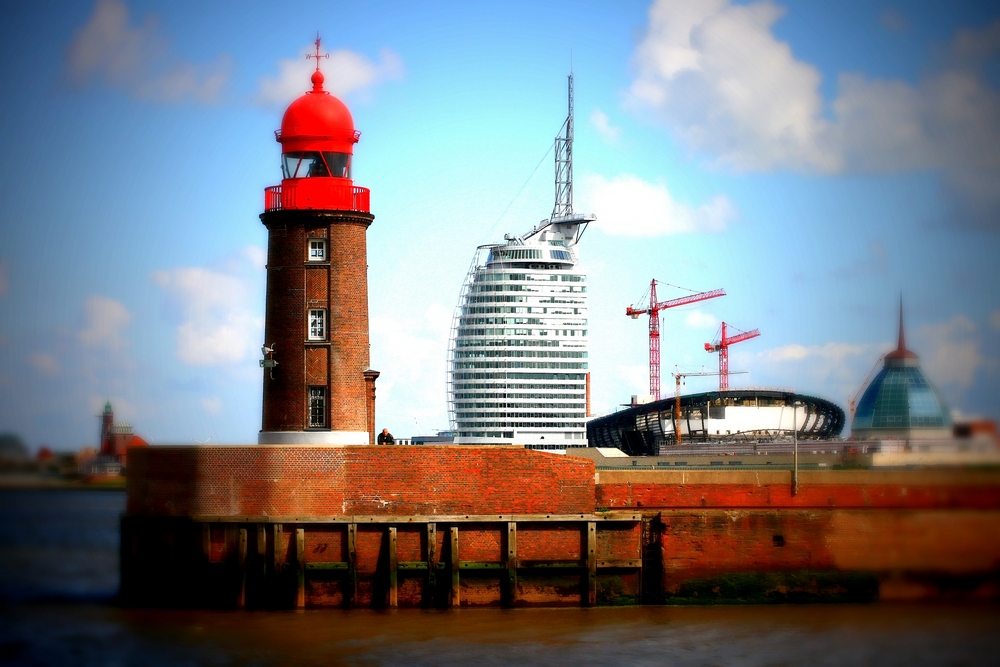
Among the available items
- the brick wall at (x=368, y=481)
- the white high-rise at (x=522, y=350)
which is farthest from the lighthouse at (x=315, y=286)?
the white high-rise at (x=522, y=350)

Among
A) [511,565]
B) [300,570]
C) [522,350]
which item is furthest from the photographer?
[522,350]

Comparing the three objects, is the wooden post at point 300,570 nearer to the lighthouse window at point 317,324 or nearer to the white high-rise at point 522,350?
the lighthouse window at point 317,324

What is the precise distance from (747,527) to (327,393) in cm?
1242

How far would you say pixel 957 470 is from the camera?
25.3 metres

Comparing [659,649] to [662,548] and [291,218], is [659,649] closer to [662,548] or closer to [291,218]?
[662,548]

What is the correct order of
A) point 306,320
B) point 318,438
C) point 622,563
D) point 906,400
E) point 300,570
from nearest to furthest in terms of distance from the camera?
point 300,570 → point 622,563 → point 318,438 → point 306,320 → point 906,400

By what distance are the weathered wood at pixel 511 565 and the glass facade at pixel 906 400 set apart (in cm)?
1078

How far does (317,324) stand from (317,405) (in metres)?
2.37

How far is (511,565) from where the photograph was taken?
32.1 metres

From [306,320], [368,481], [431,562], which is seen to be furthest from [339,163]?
[431,562]

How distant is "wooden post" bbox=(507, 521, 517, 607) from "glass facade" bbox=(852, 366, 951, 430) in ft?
35.4

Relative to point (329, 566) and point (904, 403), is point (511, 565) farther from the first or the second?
point (904, 403)

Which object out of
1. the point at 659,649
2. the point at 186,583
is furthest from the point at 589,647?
the point at 186,583

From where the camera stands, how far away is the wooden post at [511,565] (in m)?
32.0
